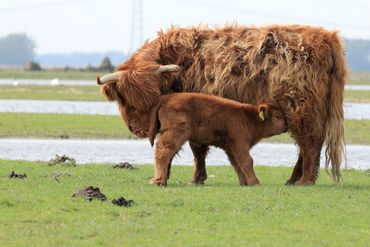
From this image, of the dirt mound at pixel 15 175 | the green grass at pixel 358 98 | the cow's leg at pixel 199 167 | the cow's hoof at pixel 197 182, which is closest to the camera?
the dirt mound at pixel 15 175

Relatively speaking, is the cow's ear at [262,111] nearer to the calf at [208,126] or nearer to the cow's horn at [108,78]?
the calf at [208,126]

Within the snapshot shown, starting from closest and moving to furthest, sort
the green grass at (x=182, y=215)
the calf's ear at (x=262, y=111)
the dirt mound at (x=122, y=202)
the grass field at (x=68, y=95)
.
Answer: the green grass at (x=182, y=215), the dirt mound at (x=122, y=202), the calf's ear at (x=262, y=111), the grass field at (x=68, y=95)

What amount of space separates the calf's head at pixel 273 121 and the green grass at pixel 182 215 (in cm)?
80

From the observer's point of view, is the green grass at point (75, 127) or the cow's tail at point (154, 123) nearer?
the cow's tail at point (154, 123)

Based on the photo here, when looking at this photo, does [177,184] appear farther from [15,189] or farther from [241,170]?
[15,189]

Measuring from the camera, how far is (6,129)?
86.3 feet

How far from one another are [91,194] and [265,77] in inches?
148

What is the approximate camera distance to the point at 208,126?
1445 cm

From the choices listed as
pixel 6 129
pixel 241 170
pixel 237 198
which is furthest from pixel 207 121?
pixel 6 129

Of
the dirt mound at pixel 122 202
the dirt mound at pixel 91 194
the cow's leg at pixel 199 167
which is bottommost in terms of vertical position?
the cow's leg at pixel 199 167

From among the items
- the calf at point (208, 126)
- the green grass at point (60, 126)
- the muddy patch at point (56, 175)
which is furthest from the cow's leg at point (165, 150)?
the green grass at point (60, 126)

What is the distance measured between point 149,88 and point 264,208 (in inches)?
136

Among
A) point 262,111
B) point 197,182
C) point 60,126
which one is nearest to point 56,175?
point 197,182

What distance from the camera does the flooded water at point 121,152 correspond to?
804 inches
